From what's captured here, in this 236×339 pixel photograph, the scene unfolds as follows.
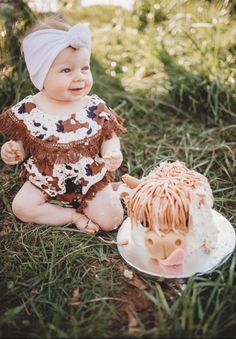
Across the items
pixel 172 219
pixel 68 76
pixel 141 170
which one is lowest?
pixel 141 170

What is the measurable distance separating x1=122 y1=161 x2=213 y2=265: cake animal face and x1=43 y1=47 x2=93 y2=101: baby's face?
22.7 inches

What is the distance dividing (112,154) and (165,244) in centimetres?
51

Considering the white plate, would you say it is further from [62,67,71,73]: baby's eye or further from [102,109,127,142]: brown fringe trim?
[62,67,71,73]: baby's eye

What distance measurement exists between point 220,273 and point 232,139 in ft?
4.53

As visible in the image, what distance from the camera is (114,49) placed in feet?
14.4

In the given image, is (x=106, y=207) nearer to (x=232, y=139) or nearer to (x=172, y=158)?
(x=172, y=158)

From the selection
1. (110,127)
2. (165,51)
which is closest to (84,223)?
(110,127)

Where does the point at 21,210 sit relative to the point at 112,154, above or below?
below

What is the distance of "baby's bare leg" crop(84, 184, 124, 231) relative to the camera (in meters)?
2.49

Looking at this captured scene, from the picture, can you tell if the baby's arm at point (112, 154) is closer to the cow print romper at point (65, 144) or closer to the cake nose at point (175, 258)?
the cow print romper at point (65, 144)

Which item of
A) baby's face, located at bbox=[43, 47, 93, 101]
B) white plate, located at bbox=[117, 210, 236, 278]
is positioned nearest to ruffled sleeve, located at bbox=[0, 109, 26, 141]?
baby's face, located at bbox=[43, 47, 93, 101]

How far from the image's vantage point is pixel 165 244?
210 centimetres

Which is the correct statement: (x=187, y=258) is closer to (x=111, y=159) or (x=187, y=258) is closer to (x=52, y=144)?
(x=111, y=159)

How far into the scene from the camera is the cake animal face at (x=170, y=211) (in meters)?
2.06
